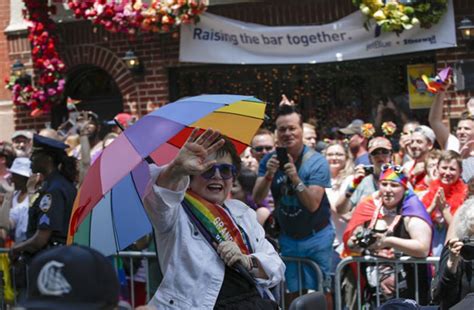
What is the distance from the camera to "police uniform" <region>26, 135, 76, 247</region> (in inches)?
284

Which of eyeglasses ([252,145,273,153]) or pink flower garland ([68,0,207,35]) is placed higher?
pink flower garland ([68,0,207,35])

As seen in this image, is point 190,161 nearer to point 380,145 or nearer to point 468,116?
point 380,145

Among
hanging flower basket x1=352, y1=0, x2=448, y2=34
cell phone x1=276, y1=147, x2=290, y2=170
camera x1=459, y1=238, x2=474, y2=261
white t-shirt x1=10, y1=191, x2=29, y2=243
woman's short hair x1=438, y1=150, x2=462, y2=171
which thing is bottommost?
white t-shirt x1=10, y1=191, x2=29, y2=243

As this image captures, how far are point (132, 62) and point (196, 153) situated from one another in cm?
839

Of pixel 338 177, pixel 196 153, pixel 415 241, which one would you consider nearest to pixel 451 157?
pixel 415 241

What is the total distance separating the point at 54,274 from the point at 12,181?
678 centimetres

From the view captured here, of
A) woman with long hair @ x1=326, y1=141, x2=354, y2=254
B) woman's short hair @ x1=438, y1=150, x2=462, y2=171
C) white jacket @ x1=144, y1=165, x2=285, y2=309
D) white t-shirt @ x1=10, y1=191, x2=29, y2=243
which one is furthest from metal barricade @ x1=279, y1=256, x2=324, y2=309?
white t-shirt @ x1=10, y1=191, x2=29, y2=243

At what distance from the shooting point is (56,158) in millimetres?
7430

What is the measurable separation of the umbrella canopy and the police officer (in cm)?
209

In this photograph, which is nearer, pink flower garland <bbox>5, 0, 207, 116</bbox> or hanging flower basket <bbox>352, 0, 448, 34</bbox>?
hanging flower basket <bbox>352, 0, 448, 34</bbox>

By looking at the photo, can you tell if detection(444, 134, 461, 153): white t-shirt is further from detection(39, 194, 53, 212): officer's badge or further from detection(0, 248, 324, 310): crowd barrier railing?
detection(39, 194, 53, 212): officer's badge

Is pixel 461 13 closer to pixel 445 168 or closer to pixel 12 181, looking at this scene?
pixel 445 168

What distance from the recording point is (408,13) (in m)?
10.6

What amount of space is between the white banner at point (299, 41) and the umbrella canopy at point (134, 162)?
227 inches
